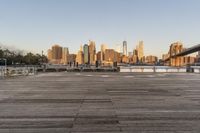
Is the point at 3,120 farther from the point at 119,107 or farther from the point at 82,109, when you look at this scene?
the point at 119,107

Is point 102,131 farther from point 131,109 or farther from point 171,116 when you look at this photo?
point 131,109

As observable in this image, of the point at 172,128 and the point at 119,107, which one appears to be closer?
the point at 172,128

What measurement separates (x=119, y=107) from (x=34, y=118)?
3681 mm

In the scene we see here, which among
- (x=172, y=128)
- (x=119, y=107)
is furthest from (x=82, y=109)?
(x=172, y=128)

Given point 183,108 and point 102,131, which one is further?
point 183,108

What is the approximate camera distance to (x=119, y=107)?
1316 centimetres

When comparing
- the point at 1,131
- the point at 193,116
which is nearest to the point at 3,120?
the point at 1,131

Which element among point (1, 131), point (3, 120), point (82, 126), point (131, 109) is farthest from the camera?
point (131, 109)

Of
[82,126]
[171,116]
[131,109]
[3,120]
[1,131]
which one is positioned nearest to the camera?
[1,131]

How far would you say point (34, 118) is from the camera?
1045cm

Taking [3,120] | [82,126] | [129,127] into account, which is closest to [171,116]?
[129,127]

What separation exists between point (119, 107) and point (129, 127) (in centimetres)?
409

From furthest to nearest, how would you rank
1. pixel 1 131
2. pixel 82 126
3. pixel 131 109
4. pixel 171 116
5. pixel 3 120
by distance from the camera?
pixel 131 109, pixel 171 116, pixel 3 120, pixel 82 126, pixel 1 131

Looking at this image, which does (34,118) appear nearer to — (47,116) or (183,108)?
(47,116)
